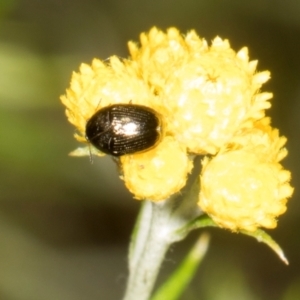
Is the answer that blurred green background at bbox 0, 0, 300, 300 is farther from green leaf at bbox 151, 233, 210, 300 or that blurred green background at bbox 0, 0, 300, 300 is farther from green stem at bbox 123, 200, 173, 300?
green stem at bbox 123, 200, 173, 300

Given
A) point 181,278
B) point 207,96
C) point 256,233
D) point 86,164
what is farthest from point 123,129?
point 86,164

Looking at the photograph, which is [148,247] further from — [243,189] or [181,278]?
[243,189]

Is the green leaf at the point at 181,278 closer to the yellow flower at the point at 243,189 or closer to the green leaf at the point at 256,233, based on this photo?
the green leaf at the point at 256,233

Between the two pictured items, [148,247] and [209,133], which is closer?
[209,133]

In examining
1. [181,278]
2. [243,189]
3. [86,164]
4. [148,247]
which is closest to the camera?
[243,189]

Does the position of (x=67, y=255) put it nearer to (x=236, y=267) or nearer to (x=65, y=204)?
(x=65, y=204)

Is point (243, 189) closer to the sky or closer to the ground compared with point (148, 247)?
closer to the sky

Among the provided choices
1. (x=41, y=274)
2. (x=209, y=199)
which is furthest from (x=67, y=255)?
(x=209, y=199)
